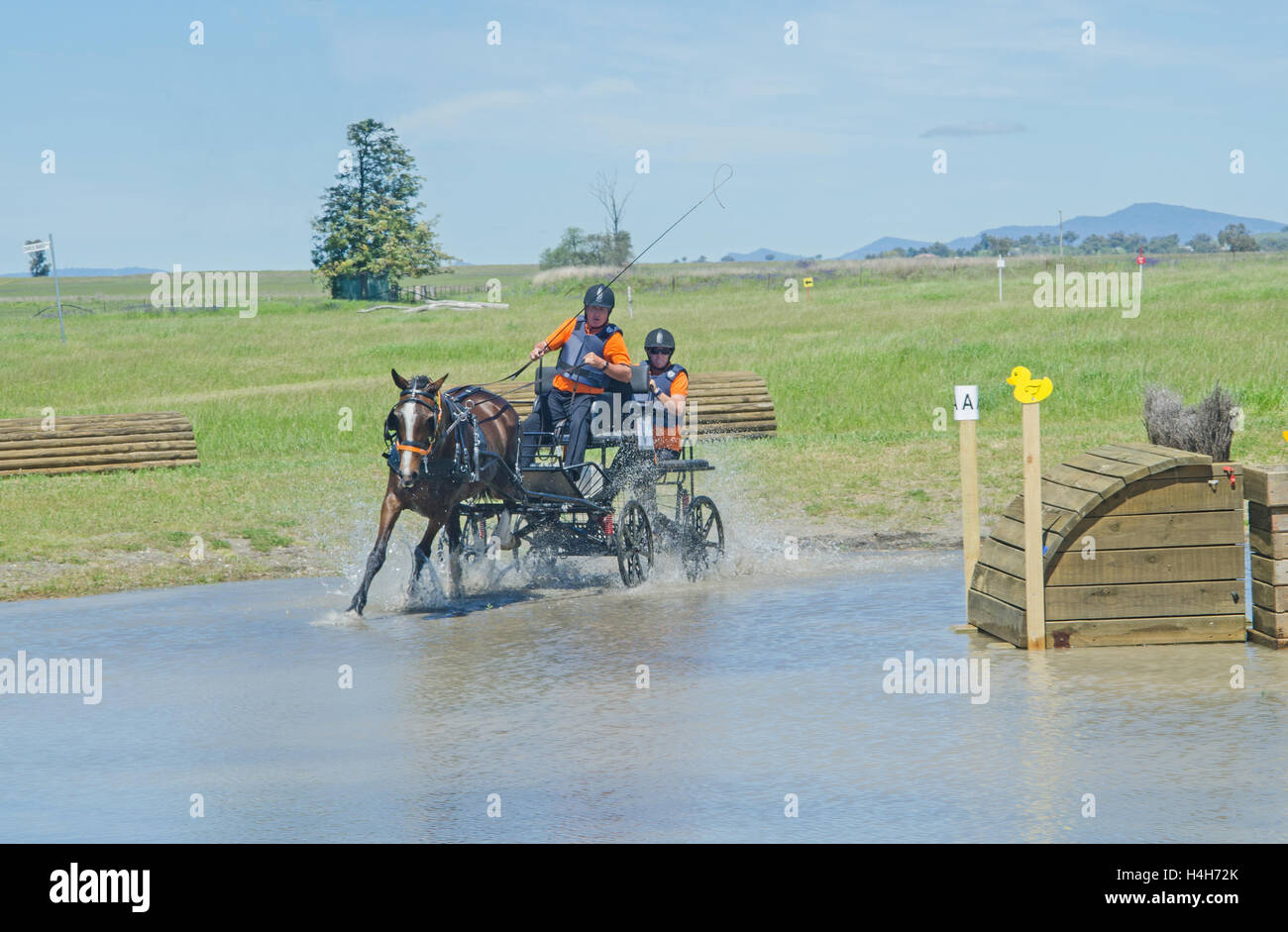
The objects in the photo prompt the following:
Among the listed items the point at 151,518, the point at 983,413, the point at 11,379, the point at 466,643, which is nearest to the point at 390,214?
the point at 11,379

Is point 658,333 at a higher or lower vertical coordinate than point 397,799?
higher

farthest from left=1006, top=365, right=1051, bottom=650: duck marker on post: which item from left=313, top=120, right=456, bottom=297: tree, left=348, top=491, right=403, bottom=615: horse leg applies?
left=313, top=120, right=456, bottom=297: tree

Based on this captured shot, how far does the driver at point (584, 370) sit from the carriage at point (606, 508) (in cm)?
11

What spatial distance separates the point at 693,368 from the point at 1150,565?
26389 mm

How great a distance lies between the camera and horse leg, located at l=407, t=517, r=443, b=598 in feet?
43.5

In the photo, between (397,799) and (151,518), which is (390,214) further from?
(397,799)

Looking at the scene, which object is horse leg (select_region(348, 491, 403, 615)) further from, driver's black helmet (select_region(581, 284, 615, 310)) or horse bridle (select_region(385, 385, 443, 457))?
driver's black helmet (select_region(581, 284, 615, 310))

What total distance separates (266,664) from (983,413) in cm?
1904

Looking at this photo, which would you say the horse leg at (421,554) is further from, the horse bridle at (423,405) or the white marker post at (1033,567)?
the white marker post at (1033,567)

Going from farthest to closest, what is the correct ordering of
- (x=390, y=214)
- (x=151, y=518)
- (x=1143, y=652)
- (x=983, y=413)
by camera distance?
(x=390, y=214) < (x=983, y=413) < (x=151, y=518) < (x=1143, y=652)

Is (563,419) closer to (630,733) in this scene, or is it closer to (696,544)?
(696,544)

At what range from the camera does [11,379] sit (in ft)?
137

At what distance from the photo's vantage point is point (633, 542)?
13930 mm
